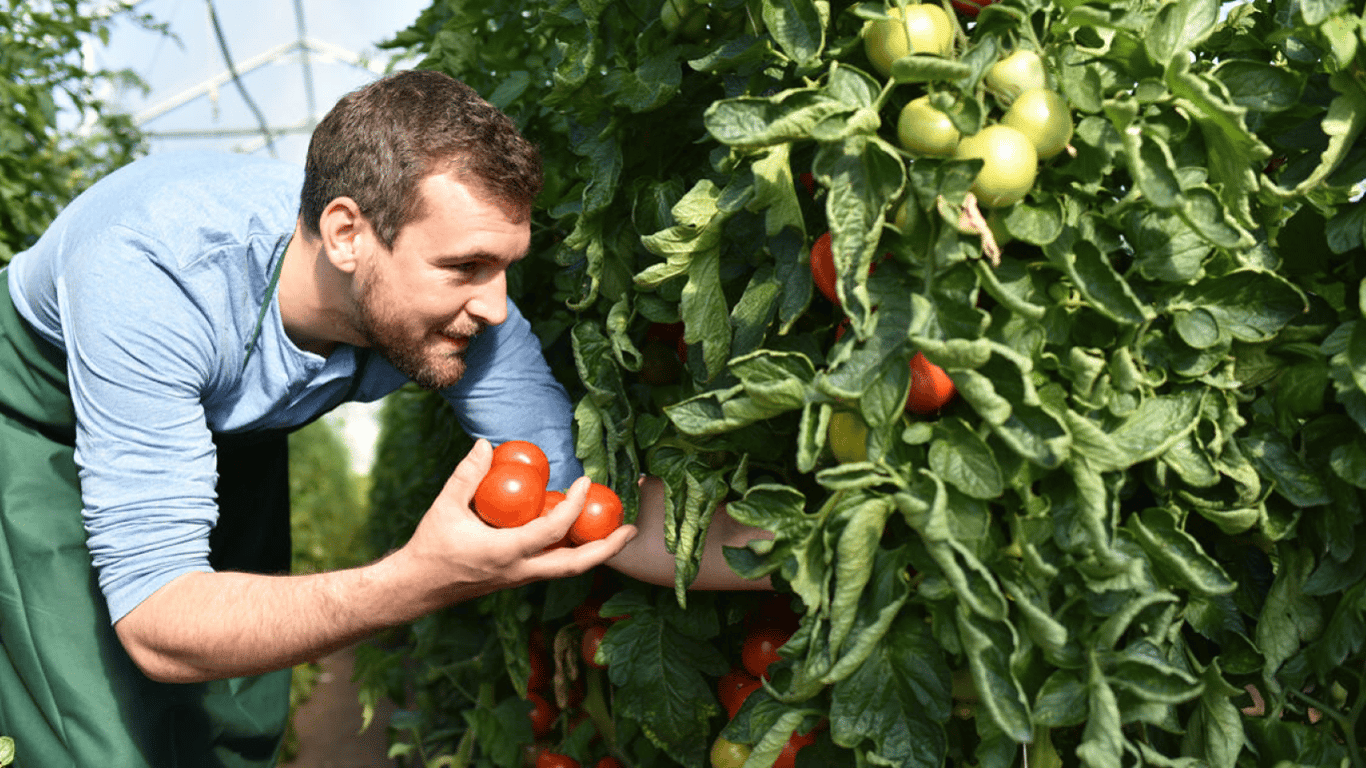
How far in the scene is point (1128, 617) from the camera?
33.1 inches

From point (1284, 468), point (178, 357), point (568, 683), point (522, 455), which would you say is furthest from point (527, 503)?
point (1284, 468)

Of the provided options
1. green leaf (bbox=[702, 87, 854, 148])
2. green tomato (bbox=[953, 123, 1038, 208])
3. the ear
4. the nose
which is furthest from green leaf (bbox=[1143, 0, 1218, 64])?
the ear

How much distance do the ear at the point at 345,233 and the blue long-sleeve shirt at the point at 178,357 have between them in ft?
0.43

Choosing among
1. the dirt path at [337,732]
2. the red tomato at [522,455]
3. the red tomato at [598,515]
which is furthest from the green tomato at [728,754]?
the dirt path at [337,732]

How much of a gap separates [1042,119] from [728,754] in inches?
34.1

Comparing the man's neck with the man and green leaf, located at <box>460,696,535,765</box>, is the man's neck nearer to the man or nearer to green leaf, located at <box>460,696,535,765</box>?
the man

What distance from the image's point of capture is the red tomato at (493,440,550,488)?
1.45 meters

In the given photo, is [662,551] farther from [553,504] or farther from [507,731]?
[507,731]

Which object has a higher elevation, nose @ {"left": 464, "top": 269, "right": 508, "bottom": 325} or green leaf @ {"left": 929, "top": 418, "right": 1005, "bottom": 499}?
green leaf @ {"left": 929, "top": 418, "right": 1005, "bottom": 499}

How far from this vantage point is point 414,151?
1577 mm

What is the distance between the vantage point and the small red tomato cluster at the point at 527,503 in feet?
4.39

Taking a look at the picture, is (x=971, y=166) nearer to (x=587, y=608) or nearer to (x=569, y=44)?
(x=569, y=44)

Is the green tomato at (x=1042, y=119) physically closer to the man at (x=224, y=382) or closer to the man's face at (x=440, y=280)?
the man at (x=224, y=382)

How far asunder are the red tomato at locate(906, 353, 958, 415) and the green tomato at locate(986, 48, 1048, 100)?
9.2 inches
